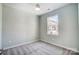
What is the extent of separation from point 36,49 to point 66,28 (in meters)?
0.80

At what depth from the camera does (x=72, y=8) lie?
112cm

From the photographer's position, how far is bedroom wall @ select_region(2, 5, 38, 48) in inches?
43.4

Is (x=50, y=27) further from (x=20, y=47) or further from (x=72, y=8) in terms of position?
(x=20, y=47)

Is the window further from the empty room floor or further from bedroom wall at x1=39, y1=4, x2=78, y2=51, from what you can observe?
the empty room floor

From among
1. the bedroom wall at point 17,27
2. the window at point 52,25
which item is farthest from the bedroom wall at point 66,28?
the bedroom wall at point 17,27

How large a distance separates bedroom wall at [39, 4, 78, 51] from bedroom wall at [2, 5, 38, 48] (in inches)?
8.2

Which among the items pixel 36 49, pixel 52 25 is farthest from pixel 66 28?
pixel 36 49

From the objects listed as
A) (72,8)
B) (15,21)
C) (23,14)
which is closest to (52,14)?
(72,8)

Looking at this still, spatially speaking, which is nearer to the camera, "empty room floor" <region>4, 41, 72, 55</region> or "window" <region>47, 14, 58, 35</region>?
"empty room floor" <region>4, 41, 72, 55</region>

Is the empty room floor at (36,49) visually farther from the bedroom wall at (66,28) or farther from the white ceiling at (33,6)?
the white ceiling at (33,6)

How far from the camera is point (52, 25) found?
4.02 feet

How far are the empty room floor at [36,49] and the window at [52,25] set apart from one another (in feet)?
0.97

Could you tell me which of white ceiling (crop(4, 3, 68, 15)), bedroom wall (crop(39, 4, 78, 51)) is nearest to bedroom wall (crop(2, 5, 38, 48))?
white ceiling (crop(4, 3, 68, 15))

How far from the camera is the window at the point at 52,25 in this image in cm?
120
